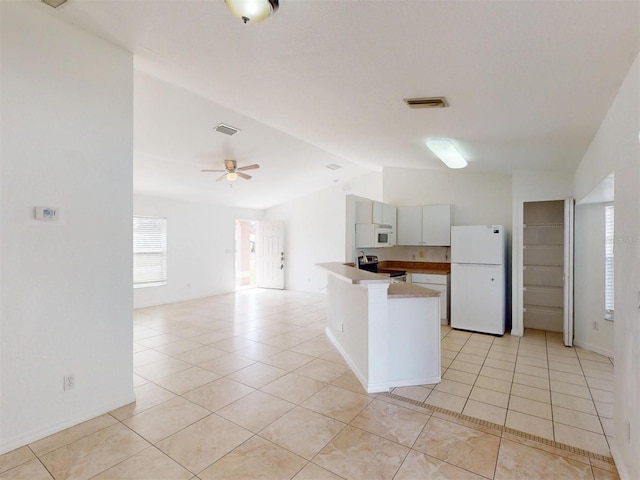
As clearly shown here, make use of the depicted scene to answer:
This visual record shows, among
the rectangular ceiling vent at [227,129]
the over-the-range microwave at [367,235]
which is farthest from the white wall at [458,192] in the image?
the rectangular ceiling vent at [227,129]

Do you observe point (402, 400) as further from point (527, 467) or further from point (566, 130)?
point (566, 130)

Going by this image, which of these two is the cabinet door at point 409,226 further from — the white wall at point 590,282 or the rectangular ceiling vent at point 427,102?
the rectangular ceiling vent at point 427,102

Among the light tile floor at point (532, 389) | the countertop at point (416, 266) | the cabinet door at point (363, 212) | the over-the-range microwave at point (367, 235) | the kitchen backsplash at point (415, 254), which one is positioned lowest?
the light tile floor at point (532, 389)

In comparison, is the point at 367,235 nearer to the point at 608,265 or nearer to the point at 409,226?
the point at 409,226

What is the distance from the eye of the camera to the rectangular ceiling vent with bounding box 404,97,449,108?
2557 mm

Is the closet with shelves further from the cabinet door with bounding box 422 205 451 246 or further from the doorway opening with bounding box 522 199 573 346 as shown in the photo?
the cabinet door with bounding box 422 205 451 246

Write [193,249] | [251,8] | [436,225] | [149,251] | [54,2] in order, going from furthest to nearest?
[193,249], [149,251], [436,225], [54,2], [251,8]

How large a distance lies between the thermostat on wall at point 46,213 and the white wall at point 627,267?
138 inches

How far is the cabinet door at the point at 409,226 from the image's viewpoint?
18.7 ft

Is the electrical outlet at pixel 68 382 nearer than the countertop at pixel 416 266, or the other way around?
the electrical outlet at pixel 68 382

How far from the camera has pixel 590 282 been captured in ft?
13.3

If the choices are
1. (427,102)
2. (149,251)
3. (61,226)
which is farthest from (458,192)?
(149,251)

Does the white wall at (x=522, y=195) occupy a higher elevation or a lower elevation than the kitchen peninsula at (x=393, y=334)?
higher

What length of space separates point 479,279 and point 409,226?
1.51m
